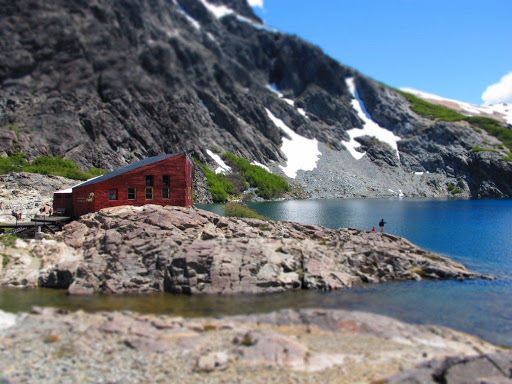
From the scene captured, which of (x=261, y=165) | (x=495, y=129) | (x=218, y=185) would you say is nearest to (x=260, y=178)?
(x=261, y=165)

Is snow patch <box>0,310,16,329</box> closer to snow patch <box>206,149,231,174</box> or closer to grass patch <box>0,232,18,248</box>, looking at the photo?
grass patch <box>0,232,18,248</box>

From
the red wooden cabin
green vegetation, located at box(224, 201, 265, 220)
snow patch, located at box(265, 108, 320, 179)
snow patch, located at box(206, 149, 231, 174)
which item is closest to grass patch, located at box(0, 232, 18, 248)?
the red wooden cabin

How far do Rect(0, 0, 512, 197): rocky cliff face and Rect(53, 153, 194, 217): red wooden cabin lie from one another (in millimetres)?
56111

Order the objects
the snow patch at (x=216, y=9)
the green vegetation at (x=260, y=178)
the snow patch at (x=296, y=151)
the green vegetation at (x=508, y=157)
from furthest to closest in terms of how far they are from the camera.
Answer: the snow patch at (x=216, y=9) → the green vegetation at (x=508, y=157) → the snow patch at (x=296, y=151) → the green vegetation at (x=260, y=178)

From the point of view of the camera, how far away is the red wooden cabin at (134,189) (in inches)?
1515

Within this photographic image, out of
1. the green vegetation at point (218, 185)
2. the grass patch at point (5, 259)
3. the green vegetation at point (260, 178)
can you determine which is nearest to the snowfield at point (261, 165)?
the green vegetation at point (260, 178)

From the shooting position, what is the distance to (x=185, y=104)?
130250 millimetres

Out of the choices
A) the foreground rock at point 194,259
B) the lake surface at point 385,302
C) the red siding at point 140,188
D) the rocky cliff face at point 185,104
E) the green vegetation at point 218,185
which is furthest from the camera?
the green vegetation at point 218,185

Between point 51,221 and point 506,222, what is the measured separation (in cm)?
6731

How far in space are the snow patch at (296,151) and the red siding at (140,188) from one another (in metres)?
99.5

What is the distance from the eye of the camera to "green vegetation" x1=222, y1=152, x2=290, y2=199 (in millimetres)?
119988

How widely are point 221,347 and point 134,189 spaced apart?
26326 mm

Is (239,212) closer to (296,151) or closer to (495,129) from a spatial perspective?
(296,151)

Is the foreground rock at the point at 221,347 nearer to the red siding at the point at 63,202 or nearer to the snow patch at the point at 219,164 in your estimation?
the red siding at the point at 63,202
